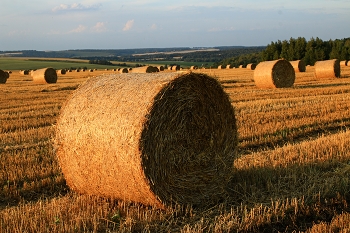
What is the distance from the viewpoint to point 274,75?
2158cm

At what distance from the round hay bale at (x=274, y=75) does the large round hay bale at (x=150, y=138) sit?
15191 millimetres

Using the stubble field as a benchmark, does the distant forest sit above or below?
above

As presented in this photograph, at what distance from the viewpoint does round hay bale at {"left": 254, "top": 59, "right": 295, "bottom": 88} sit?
21547 millimetres

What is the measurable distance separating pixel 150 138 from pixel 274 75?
1666 cm

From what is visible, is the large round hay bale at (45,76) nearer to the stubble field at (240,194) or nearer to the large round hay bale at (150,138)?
the stubble field at (240,194)

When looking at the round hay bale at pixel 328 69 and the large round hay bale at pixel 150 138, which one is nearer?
the large round hay bale at pixel 150 138

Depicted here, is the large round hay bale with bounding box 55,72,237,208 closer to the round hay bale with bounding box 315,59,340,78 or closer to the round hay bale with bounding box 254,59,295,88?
the round hay bale with bounding box 254,59,295,88

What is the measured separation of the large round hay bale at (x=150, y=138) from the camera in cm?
574

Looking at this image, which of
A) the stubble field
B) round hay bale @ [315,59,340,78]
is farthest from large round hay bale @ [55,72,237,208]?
round hay bale @ [315,59,340,78]

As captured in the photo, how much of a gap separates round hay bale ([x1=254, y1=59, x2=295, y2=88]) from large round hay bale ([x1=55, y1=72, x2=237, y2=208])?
49.8ft

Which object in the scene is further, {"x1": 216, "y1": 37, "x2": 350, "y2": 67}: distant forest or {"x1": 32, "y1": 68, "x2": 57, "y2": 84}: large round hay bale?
{"x1": 216, "y1": 37, "x2": 350, "y2": 67}: distant forest

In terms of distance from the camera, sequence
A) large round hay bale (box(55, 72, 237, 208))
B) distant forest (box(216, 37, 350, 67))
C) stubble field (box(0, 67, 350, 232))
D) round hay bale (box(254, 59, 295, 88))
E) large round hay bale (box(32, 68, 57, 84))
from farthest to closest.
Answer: distant forest (box(216, 37, 350, 67)) → large round hay bale (box(32, 68, 57, 84)) → round hay bale (box(254, 59, 295, 88)) → large round hay bale (box(55, 72, 237, 208)) → stubble field (box(0, 67, 350, 232))

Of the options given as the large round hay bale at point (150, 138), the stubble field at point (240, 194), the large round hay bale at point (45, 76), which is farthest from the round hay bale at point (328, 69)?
the large round hay bale at point (150, 138)

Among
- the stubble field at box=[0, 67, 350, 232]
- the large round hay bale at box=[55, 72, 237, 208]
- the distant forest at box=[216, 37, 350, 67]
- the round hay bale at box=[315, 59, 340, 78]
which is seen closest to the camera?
the stubble field at box=[0, 67, 350, 232]
